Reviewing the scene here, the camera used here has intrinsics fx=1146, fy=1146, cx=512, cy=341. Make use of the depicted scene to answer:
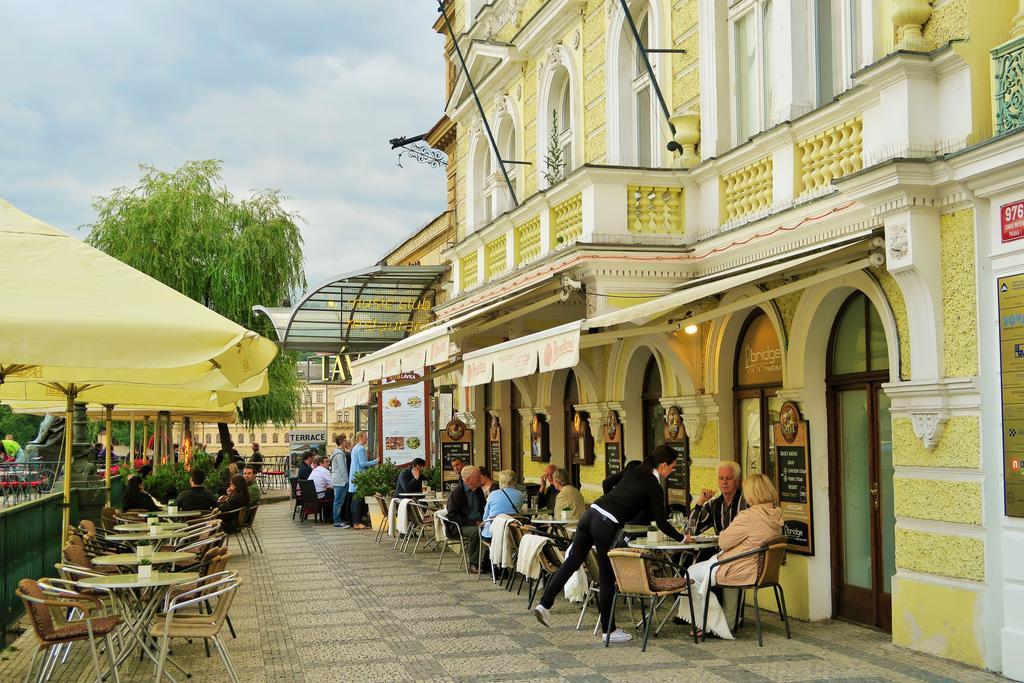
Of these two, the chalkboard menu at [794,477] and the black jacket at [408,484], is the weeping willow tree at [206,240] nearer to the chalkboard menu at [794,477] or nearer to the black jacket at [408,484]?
the black jacket at [408,484]

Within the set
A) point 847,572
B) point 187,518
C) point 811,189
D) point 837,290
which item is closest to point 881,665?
point 847,572

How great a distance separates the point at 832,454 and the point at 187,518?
9.32 meters

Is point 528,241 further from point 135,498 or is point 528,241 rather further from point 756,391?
point 135,498

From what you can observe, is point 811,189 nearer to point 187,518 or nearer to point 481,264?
point 481,264

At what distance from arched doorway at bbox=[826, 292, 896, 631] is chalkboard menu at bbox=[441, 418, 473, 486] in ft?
42.4

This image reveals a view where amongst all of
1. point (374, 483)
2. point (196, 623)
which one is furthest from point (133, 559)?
point (374, 483)

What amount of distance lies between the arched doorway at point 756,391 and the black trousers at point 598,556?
2349 millimetres

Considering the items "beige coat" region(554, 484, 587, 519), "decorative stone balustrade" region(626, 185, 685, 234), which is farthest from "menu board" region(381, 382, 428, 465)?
"decorative stone balustrade" region(626, 185, 685, 234)

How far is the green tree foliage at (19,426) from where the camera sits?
81.2 m

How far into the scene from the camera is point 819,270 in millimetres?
10328

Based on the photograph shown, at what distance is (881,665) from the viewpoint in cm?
856

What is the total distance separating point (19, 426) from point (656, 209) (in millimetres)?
82834

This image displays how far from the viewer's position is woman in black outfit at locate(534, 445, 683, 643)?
1009 centimetres

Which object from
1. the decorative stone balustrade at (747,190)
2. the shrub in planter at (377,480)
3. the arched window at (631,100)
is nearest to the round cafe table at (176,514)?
the shrub in planter at (377,480)
